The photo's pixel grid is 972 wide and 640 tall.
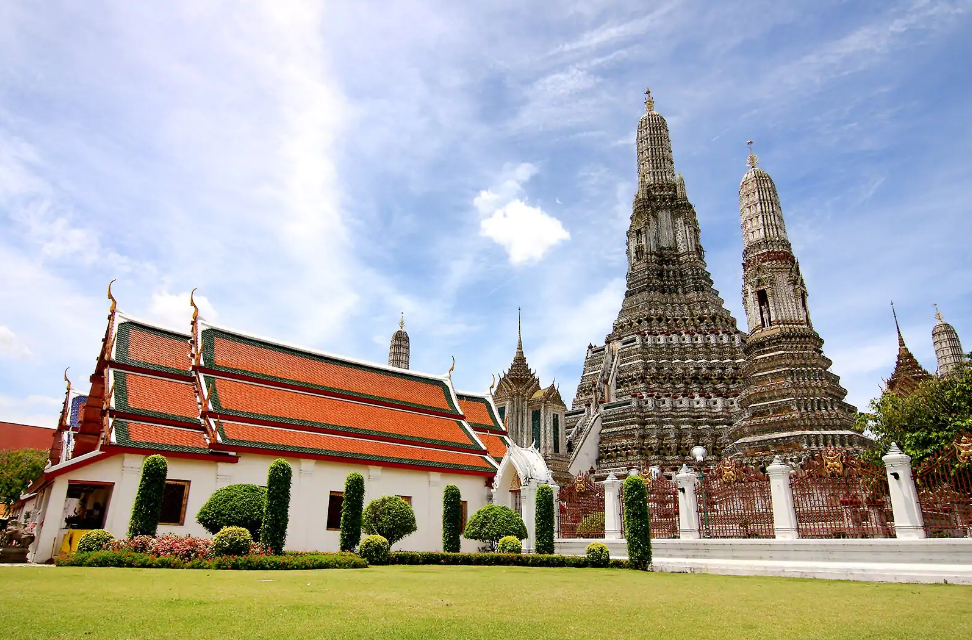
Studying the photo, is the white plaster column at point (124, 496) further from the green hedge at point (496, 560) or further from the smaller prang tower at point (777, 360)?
the smaller prang tower at point (777, 360)

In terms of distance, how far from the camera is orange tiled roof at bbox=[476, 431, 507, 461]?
24853mm

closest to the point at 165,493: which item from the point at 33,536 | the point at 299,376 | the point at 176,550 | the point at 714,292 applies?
the point at 33,536

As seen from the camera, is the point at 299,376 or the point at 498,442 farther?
the point at 498,442

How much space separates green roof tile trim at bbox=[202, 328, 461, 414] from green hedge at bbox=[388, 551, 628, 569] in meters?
7.52

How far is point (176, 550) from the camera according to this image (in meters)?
12.5

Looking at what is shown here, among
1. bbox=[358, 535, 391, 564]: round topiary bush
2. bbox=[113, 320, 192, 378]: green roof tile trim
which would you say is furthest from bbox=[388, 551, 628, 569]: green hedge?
bbox=[113, 320, 192, 378]: green roof tile trim

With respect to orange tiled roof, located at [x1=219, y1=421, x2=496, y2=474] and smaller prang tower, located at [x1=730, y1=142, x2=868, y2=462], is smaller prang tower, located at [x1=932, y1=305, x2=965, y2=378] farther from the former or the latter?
orange tiled roof, located at [x1=219, y1=421, x2=496, y2=474]

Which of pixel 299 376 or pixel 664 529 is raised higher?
pixel 299 376

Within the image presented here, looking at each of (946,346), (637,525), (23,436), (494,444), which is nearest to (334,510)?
(494,444)

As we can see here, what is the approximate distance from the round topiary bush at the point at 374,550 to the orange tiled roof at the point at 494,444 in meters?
9.71

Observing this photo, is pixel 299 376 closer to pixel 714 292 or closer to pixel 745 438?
pixel 745 438

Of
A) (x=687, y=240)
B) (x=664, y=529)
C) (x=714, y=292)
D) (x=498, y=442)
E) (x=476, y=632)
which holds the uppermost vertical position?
(x=687, y=240)

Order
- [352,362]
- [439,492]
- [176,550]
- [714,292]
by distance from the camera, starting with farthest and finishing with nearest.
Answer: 1. [714,292]
2. [352,362]
3. [439,492]
4. [176,550]

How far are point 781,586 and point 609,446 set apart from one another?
23.3 m
